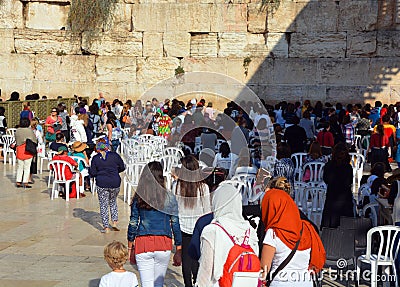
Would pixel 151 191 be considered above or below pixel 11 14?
below

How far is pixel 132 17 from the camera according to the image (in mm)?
23062

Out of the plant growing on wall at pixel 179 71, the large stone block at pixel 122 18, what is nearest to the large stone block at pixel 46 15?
the large stone block at pixel 122 18

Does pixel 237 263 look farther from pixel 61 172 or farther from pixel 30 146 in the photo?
pixel 30 146

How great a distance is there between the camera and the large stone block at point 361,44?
70.4 ft

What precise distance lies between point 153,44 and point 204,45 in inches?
65.8

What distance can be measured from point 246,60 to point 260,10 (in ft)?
5.38

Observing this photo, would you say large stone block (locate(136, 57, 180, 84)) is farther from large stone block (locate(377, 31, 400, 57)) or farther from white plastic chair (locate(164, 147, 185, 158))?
white plastic chair (locate(164, 147, 185, 158))

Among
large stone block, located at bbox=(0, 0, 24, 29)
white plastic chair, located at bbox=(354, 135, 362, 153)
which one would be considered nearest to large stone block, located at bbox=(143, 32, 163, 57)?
large stone block, located at bbox=(0, 0, 24, 29)

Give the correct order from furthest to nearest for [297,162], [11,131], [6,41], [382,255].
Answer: [6,41] → [11,131] → [297,162] → [382,255]

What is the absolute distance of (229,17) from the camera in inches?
884

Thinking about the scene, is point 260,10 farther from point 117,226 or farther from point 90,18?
point 117,226

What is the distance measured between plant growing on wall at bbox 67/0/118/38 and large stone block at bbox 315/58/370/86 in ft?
23.0

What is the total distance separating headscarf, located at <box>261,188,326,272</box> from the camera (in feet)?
17.7

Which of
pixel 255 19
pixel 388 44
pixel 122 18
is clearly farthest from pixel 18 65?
pixel 388 44
